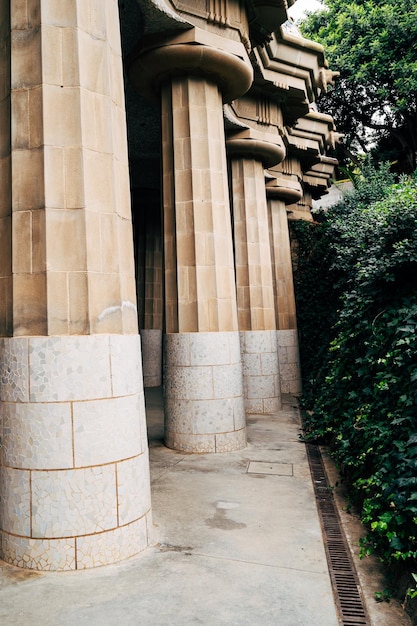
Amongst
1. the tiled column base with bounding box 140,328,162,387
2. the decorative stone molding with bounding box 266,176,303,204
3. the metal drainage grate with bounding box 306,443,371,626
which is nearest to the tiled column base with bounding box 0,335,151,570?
the metal drainage grate with bounding box 306,443,371,626

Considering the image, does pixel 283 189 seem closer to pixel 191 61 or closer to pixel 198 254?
pixel 191 61

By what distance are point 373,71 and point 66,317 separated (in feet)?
93.8

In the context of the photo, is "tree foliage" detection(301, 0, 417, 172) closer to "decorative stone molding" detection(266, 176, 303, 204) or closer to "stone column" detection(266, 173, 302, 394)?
"decorative stone molding" detection(266, 176, 303, 204)

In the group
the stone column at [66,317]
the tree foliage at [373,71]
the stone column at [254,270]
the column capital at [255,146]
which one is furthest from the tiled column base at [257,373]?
the tree foliage at [373,71]

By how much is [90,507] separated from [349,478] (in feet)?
13.1

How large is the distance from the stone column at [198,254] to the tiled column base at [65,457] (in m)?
4.16

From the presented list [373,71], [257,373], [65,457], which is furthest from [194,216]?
[373,71]

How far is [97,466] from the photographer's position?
185 inches

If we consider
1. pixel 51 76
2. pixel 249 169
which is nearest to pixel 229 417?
pixel 51 76

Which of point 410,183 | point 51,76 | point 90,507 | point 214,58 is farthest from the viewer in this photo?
point 214,58

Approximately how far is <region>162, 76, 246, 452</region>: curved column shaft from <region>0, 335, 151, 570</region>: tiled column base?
415cm

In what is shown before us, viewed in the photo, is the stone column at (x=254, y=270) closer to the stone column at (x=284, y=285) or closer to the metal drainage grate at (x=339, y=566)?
the stone column at (x=284, y=285)

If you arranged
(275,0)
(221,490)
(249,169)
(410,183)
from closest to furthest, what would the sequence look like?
1. (221,490)
2. (410,183)
3. (275,0)
4. (249,169)

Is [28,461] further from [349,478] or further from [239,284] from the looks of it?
[239,284]
